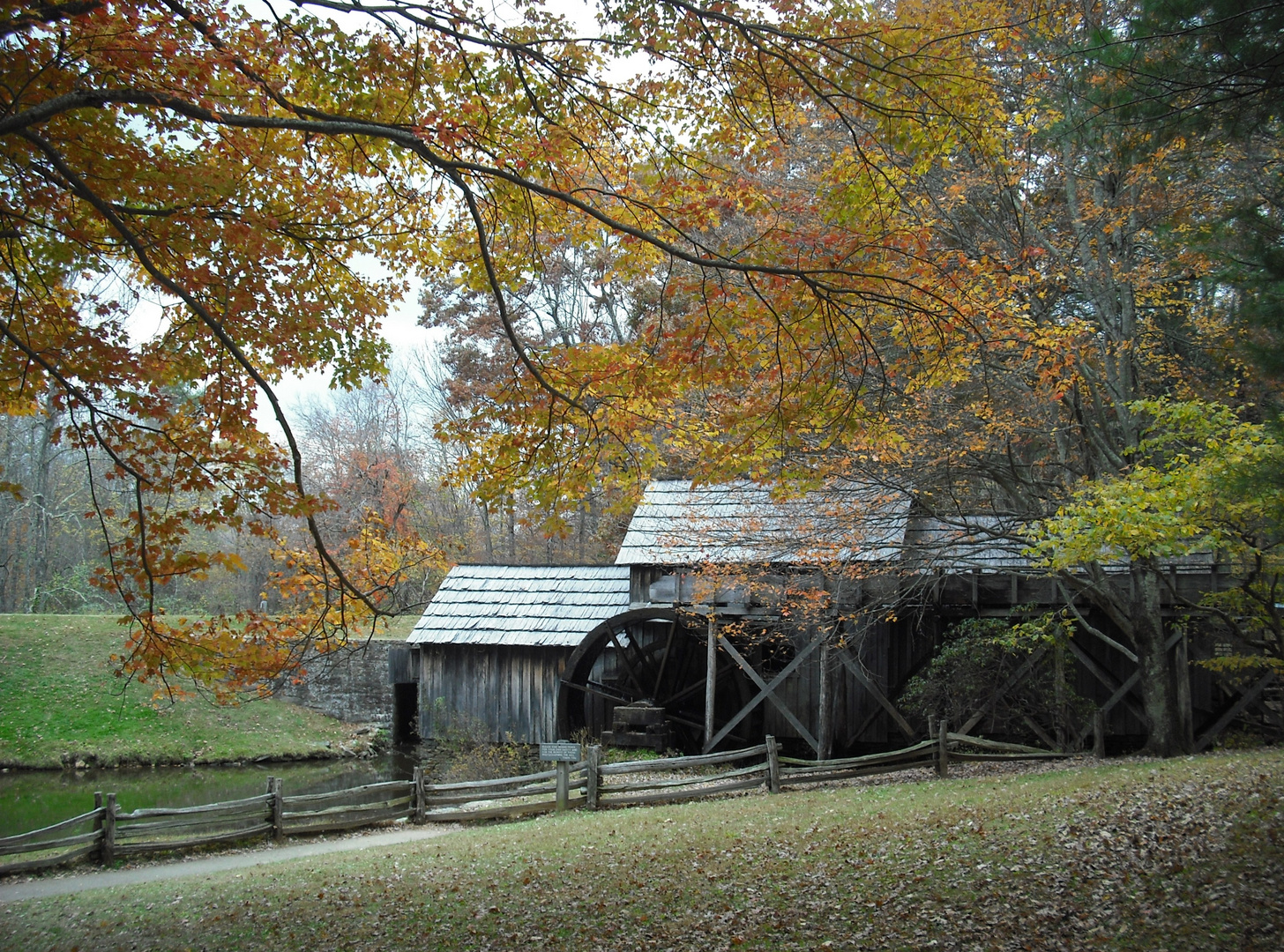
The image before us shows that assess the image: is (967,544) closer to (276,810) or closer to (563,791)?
(563,791)

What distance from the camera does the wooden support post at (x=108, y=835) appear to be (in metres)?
9.42

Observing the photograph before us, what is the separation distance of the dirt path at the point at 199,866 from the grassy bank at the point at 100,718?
7.43 m

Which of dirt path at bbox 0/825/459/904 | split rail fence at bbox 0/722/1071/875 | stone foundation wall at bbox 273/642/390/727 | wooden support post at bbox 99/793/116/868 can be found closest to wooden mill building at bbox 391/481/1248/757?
split rail fence at bbox 0/722/1071/875

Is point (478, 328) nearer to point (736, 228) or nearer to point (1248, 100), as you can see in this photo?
point (736, 228)

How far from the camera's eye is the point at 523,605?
18125 millimetres

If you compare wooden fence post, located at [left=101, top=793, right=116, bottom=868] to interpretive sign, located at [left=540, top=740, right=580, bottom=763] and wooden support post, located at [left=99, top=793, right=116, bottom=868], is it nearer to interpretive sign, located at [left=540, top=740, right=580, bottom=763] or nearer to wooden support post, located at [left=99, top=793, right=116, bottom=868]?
wooden support post, located at [left=99, top=793, right=116, bottom=868]

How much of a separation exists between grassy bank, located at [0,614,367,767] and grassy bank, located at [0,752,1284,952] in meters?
10.9

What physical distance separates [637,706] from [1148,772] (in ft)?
26.5

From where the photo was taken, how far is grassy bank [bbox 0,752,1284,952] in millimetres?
5023

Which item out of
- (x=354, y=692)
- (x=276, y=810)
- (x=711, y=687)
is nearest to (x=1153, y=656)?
(x=711, y=687)

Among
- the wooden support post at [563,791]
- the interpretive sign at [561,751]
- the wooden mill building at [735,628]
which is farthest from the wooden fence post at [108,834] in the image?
the wooden mill building at [735,628]

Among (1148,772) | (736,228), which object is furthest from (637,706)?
(736,228)

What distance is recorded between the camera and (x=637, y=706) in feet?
50.8

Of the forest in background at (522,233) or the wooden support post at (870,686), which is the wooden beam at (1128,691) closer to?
the wooden support post at (870,686)
